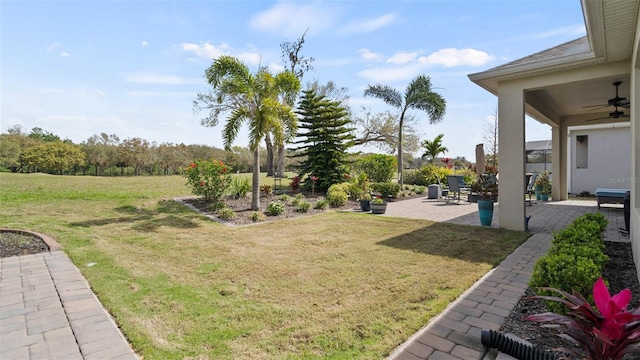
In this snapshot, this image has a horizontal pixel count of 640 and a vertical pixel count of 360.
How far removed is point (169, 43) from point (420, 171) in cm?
1720

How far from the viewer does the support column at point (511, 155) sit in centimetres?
659

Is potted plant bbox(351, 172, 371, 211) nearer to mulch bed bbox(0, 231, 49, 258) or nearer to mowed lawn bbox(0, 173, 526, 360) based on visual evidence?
mowed lawn bbox(0, 173, 526, 360)

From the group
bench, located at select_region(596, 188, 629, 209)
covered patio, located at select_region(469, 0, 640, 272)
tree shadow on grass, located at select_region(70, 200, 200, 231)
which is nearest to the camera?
covered patio, located at select_region(469, 0, 640, 272)

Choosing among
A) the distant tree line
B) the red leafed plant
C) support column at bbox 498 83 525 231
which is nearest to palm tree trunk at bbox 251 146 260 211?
support column at bbox 498 83 525 231

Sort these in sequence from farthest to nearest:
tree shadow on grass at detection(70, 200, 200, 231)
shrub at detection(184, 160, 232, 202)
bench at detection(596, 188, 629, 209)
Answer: shrub at detection(184, 160, 232, 202) → bench at detection(596, 188, 629, 209) → tree shadow on grass at detection(70, 200, 200, 231)

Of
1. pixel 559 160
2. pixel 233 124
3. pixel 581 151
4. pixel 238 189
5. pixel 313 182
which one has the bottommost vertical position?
pixel 238 189

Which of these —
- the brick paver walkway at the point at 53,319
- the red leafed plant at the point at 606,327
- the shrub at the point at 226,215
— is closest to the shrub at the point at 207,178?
the shrub at the point at 226,215

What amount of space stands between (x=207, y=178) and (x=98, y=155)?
2265cm

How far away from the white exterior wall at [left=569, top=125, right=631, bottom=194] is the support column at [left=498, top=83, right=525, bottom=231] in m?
11.1

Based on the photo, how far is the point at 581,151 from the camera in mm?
15188

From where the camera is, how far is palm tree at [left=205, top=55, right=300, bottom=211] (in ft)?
28.6

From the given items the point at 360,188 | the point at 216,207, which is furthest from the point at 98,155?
the point at 360,188

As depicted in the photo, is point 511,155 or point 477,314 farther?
point 511,155

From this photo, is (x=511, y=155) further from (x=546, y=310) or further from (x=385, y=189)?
(x=385, y=189)
